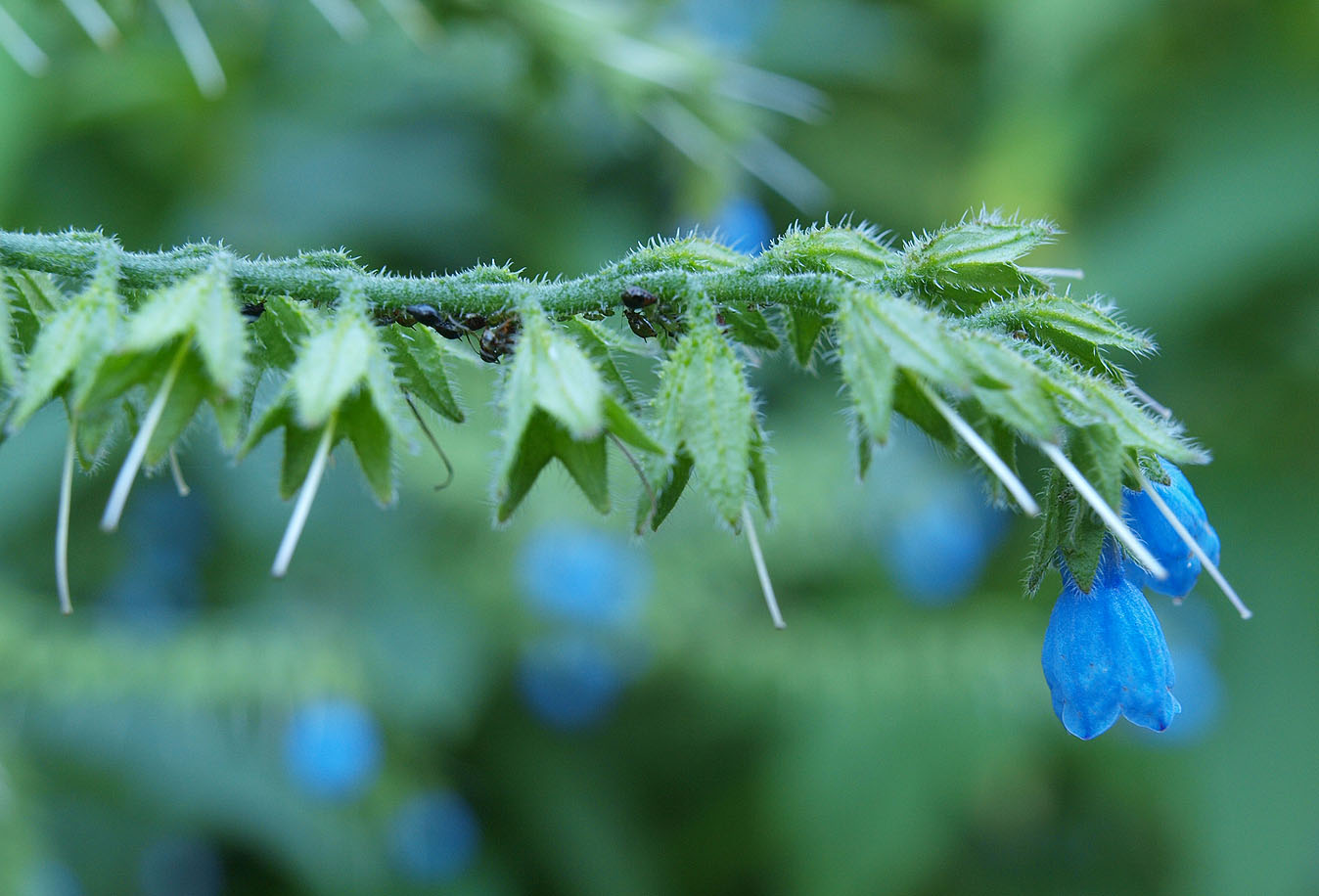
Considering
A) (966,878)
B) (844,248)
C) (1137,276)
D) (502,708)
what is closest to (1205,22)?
(1137,276)

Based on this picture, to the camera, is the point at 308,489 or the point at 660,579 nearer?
the point at 308,489

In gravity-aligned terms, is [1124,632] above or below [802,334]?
below

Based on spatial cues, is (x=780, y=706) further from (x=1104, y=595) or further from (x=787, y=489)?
(x=1104, y=595)

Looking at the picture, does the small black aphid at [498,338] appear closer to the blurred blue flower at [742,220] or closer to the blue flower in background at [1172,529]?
the blue flower in background at [1172,529]

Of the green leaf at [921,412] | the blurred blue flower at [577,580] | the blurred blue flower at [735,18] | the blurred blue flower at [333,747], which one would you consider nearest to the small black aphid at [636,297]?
the green leaf at [921,412]

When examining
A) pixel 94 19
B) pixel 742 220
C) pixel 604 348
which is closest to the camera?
pixel 604 348

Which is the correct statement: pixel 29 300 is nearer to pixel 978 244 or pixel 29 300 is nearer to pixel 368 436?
pixel 368 436

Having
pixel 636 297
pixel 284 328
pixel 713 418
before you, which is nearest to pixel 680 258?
pixel 636 297

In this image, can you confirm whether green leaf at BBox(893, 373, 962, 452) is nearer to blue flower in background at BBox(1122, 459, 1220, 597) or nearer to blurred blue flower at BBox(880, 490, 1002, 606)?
blue flower in background at BBox(1122, 459, 1220, 597)
